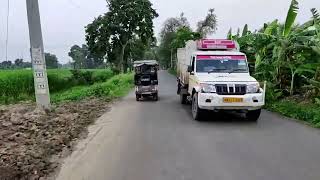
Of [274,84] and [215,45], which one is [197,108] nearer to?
[215,45]

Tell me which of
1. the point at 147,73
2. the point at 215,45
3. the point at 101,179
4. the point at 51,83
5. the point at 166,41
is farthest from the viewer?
the point at 166,41

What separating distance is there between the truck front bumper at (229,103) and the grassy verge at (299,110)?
66.1 inches

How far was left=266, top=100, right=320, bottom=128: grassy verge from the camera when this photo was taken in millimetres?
13430

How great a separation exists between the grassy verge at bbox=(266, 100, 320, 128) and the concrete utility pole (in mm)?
8307

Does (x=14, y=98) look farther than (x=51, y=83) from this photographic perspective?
No

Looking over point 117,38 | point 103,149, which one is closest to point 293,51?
point 103,149

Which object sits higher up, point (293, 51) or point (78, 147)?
point (293, 51)

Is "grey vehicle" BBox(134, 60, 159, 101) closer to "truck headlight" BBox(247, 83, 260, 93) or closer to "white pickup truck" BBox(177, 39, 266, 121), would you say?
"white pickup truck" BBox(177, 39, 266, 121)

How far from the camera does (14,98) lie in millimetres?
29422

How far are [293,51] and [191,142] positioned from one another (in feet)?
33.4

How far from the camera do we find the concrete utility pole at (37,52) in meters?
15.3

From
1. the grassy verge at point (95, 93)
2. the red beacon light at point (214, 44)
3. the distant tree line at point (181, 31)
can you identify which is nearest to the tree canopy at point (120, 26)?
the distant tree line at point (181, 31)

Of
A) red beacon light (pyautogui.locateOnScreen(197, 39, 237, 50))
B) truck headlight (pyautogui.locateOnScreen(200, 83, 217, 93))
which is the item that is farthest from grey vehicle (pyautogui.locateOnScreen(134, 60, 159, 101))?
truck headlight (pyautogui.locateOnScreen(200, 83, 217, 93))

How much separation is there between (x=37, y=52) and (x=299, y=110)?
9050 millimetres
